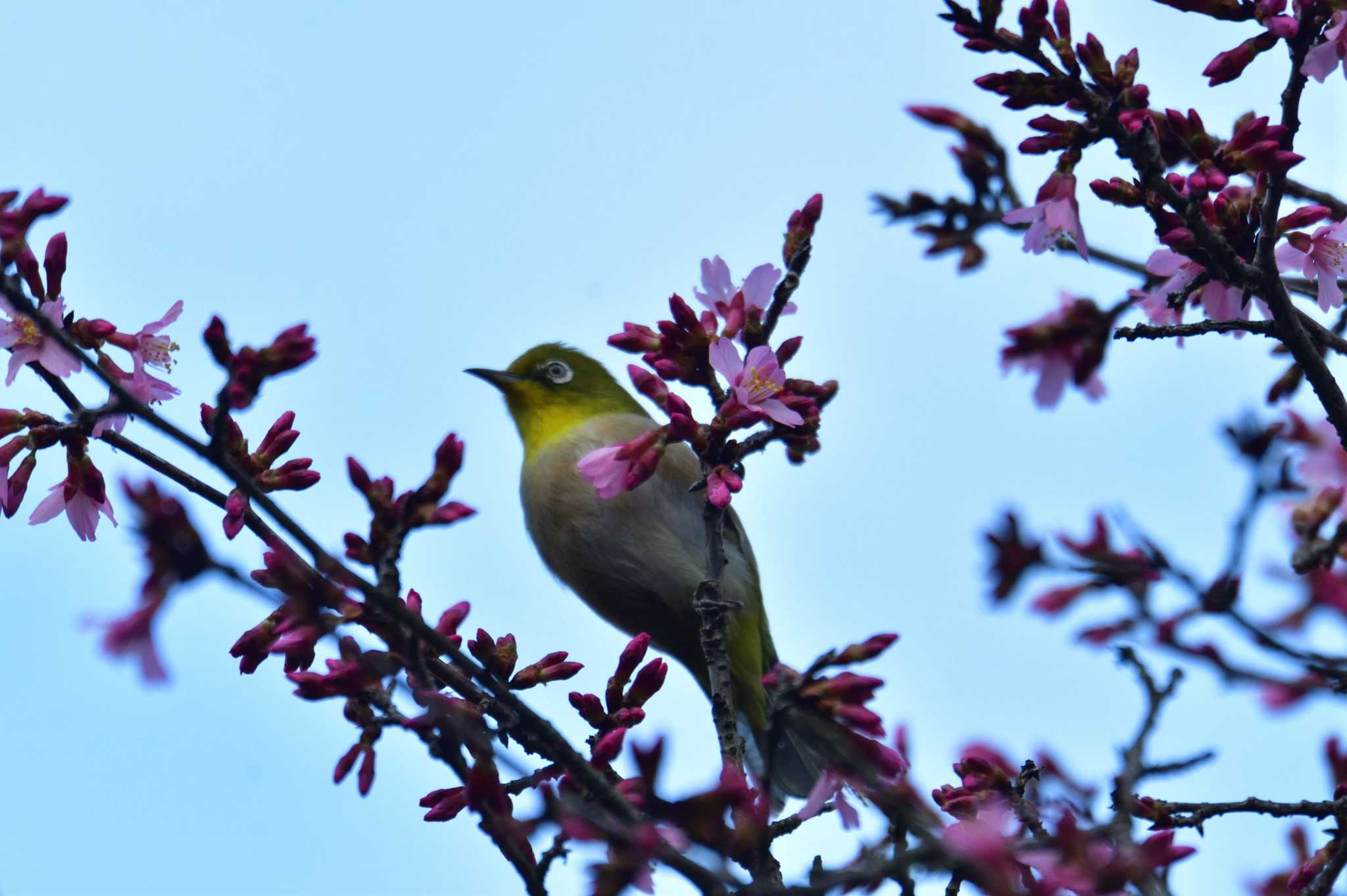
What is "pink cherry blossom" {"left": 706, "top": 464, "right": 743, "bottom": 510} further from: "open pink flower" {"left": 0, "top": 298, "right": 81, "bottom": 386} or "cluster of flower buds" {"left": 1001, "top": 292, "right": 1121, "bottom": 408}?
"open pink flower" {"left": 0, "top": 298, "right": 81, "bottom": 386}

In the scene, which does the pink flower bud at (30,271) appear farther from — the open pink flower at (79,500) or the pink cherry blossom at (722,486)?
the pink cherry blossom at (722,486)

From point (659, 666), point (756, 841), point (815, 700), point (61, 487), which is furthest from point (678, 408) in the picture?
point (61, 487)

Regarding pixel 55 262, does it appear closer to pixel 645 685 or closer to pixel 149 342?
pixel 149 342

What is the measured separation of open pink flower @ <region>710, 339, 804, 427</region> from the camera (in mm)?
3369

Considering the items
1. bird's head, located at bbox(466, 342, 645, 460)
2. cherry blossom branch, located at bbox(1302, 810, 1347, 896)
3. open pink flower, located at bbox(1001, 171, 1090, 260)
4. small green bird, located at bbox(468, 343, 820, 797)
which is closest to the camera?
cherry blossom branch, located at bbox(1302, 810, 1347, 896)

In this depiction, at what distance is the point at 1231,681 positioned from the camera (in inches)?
91.4

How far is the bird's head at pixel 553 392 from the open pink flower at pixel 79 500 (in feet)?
9.31

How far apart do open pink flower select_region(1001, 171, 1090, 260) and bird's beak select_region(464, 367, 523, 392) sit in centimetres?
399

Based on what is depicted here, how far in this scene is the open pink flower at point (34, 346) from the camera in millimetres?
3193

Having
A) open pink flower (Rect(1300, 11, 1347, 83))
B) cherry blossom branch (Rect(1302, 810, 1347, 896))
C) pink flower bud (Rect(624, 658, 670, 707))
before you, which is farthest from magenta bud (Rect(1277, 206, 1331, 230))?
pink flower bud (Rect(624, 658, 670, 707))

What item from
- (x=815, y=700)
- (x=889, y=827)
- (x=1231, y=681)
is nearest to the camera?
(x=1231, y=681)

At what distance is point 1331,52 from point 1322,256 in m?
0.51

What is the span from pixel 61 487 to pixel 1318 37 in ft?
10.1

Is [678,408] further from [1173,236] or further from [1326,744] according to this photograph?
[1326,744]
